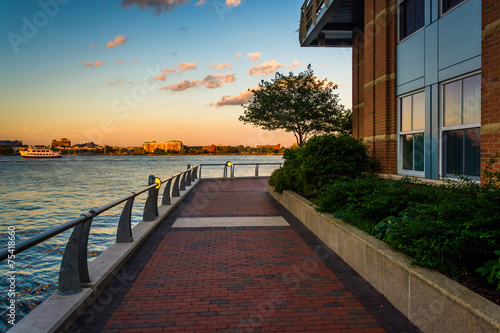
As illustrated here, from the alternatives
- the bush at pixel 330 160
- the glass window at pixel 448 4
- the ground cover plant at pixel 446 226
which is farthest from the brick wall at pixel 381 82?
the ground cover plant at pixel 446 226

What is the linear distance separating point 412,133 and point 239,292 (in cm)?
634

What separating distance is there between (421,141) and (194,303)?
22.1 ft

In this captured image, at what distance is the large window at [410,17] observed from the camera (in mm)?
8625

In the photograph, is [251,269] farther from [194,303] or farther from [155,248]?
[155,248]

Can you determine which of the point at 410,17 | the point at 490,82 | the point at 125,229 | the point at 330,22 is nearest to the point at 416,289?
the point at 490,82

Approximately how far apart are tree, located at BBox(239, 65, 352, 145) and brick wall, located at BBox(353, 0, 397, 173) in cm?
1324

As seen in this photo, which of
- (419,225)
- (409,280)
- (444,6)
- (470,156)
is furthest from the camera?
(444,6)

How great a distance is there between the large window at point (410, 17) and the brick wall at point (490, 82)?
8.65 ft

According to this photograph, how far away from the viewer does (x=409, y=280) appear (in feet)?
13.0

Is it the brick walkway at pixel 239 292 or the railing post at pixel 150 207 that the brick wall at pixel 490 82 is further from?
the railing post at pixel 150 207

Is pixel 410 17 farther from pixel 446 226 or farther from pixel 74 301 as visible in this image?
pixel 74 301

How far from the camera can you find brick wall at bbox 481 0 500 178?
5843 mm

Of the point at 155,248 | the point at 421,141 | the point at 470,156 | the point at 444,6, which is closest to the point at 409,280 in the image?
the point at 470,156

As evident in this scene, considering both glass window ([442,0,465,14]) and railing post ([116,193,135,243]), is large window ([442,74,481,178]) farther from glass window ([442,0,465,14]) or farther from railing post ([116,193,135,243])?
railing post ([116,193,135,243])
